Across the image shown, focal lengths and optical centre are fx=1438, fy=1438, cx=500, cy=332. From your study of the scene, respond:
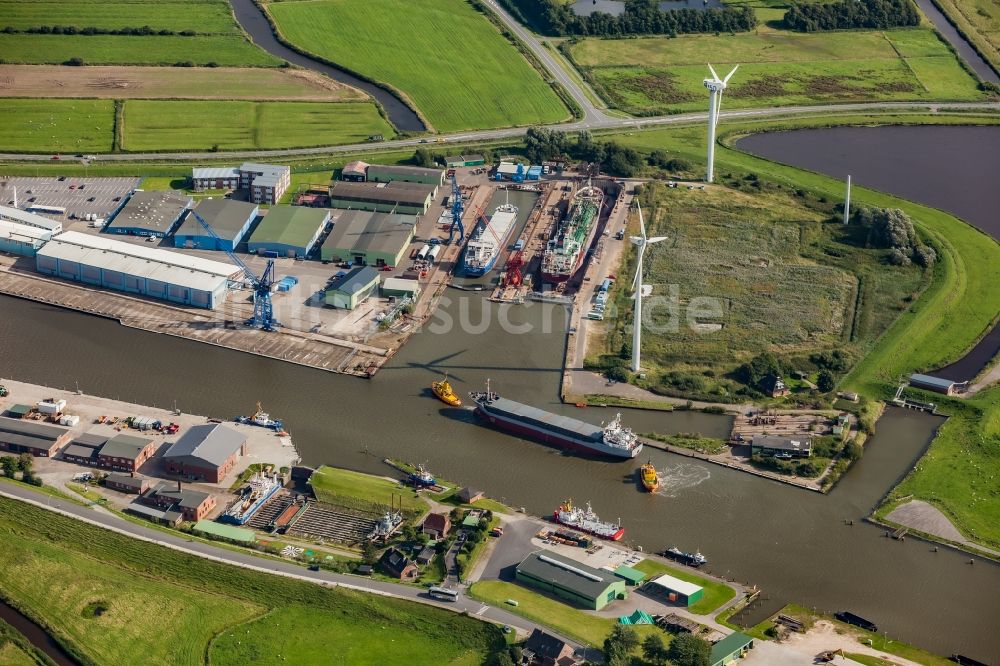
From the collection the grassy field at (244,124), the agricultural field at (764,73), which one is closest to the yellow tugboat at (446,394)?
the grassy field at (244,124)

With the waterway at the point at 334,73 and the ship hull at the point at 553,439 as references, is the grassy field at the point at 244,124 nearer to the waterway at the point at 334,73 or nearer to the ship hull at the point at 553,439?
the waterway at the point at 334,73

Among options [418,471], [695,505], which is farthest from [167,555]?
[695,505]

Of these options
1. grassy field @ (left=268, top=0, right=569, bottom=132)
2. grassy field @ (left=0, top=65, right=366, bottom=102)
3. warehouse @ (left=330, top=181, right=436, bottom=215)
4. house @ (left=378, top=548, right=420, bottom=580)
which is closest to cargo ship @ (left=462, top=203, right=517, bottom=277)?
warehouse @ (left=330, top=181, right=436, bottom=215)

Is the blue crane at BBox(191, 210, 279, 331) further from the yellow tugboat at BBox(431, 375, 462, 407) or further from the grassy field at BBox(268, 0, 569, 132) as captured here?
the grassy field at BBox(268, 0, 569, 132)

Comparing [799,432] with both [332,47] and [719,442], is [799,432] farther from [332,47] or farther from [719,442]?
[332,47]

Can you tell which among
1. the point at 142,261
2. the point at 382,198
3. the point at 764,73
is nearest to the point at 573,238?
the point at 382,198

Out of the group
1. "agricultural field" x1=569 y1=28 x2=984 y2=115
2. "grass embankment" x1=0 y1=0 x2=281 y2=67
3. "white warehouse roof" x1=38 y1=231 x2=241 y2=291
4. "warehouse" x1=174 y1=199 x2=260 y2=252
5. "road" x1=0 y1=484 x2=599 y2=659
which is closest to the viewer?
"road" x1=0 y1=484 x2=599 y2=659

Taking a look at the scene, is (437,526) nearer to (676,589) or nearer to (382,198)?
(676,589)
